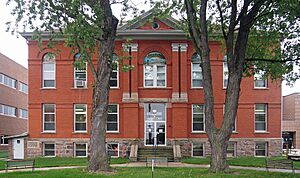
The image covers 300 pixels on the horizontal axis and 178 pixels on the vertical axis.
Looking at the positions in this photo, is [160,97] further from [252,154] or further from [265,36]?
[265,36]

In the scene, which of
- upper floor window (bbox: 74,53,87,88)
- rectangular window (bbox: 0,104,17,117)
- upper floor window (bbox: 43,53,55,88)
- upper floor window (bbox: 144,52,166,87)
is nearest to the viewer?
upper floor window (bbox: 144,52,166,87)

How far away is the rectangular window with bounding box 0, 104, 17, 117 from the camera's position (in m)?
52.9

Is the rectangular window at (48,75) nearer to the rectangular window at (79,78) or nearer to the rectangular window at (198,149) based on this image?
the rectangular window at (79,78)

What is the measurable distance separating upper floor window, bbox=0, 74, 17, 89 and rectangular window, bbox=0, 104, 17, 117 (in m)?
2.81

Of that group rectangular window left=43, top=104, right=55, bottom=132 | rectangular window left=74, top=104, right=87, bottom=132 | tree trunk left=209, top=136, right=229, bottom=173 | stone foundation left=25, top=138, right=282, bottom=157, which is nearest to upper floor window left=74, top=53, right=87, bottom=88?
rectangular window left=74, top=104, right=87, bottom=132

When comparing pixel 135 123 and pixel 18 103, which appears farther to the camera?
pixel 18 103

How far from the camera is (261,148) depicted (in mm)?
34250

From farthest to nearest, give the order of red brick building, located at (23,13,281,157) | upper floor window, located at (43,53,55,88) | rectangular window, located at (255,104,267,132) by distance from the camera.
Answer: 1. rectangular window, located at (255,104,267,132)
2. upper floor window, located at (43,53,55,88)
3. red brick building, located at (23,13,281,157)

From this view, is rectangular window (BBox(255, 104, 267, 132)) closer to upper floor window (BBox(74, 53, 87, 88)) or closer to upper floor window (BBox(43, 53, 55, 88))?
upper floor window (BBox(74, 53, 87, 88))

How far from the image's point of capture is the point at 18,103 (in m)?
59.2

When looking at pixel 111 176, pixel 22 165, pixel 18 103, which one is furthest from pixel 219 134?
pixel 18 103

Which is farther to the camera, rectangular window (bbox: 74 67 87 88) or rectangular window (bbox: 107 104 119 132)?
rectangular window (bbox: 74 67 87 88)

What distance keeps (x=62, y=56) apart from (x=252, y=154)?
54.4 feet

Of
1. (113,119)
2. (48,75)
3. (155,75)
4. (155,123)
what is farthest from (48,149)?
(155,75)
